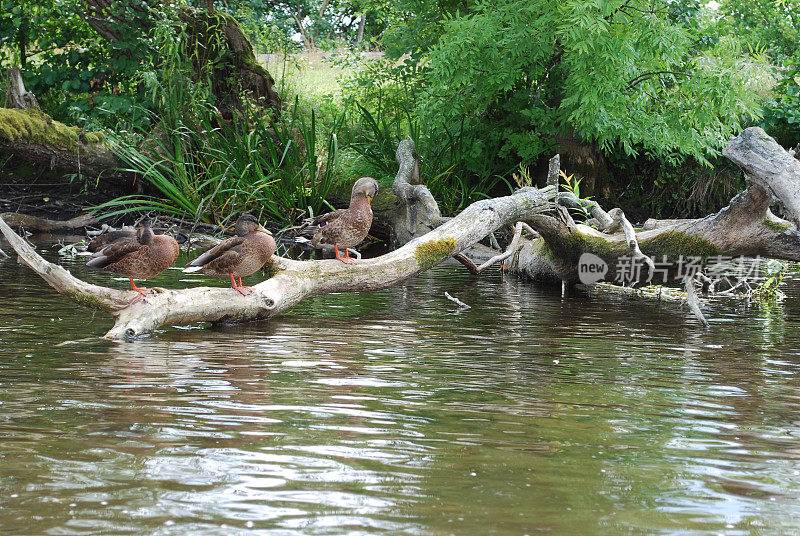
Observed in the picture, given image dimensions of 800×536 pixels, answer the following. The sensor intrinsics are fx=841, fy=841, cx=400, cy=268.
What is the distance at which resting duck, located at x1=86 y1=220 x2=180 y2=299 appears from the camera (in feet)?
19.7

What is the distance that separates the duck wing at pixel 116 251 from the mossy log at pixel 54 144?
7.50 metres

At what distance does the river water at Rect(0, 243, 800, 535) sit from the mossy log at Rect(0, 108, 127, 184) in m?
7.32

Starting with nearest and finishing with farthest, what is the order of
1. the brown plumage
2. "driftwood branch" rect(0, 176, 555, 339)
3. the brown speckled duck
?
"driftwood branch" rect(0, 176, 555, 339) < the brown plumage < the brown speckled duck

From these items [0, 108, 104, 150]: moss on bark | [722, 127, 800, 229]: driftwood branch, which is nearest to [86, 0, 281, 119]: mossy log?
[0, 108, 104, 150]: moss on bark

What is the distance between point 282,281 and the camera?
684 cm

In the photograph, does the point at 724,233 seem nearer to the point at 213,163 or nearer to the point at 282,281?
the point at 282,281

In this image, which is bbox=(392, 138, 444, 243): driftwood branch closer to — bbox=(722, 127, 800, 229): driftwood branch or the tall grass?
the tall grass

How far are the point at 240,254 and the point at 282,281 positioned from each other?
52 cm

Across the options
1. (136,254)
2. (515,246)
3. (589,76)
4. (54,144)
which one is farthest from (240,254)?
(54,144)

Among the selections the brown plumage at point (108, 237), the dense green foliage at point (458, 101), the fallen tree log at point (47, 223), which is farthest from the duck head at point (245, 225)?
the fallen tree log at point (47, 223)

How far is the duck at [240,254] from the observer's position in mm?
6410

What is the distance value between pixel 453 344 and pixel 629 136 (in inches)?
319

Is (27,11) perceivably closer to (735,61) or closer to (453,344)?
(735,61)

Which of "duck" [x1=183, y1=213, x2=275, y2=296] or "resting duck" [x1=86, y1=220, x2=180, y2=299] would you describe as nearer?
"resting duck" [x1=86, y1=220, x2=180, y2=299]
